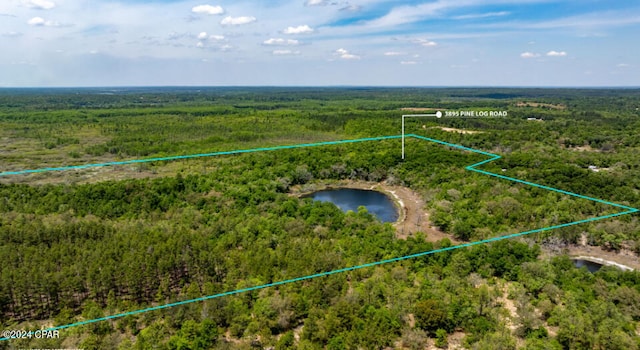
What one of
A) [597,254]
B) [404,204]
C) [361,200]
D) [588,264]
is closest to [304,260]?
[588,264]

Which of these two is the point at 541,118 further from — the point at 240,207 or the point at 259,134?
the point at 240,207

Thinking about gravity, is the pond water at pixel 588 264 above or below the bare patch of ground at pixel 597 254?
below

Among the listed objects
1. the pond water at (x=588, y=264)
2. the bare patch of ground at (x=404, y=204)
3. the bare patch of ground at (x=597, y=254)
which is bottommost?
the pond water at (x=588, y=264)

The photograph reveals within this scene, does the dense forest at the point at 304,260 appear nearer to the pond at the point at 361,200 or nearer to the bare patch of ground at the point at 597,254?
the bare patch of ground at the point at 597,254

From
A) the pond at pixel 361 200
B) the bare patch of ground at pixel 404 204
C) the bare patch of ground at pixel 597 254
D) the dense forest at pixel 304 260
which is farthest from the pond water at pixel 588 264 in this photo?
the pond at pixel 361 200

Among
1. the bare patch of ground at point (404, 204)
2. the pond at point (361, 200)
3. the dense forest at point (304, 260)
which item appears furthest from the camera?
the pond at point (361, 200)

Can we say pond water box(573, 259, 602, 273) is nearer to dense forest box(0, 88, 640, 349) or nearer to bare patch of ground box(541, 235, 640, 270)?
bare patch of ground box(541, 235, 640, 270)
